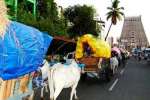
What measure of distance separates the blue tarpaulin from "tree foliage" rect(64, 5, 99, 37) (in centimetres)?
5896

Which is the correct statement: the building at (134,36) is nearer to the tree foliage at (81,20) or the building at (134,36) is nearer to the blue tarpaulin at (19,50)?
the tree foliage at (81,20)

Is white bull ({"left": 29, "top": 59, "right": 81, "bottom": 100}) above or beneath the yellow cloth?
beneath

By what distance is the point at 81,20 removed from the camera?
7162cm

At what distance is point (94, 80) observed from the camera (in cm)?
2456

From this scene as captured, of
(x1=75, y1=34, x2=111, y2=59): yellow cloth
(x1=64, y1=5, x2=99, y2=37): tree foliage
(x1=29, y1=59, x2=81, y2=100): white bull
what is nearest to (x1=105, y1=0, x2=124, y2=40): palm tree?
(x1=64, y1=5, x2=99, y2=37): tree foliage

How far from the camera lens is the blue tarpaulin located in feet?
25.5

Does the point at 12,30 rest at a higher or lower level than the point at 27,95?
higher

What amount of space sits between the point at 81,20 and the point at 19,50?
63.4 m

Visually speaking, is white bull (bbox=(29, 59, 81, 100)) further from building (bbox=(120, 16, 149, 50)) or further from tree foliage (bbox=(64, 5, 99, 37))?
→ building (bbox=(120, 16, 149, 50))

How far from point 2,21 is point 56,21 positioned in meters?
43.3

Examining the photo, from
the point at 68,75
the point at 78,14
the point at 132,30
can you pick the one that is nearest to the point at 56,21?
the point at 78,14

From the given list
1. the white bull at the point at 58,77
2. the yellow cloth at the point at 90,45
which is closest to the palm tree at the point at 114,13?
the yellow cloth at the point at 90,45

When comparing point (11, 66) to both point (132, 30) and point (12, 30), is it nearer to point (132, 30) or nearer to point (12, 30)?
point (12, 30)

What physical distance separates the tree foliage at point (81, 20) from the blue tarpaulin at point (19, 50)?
58961 mm
